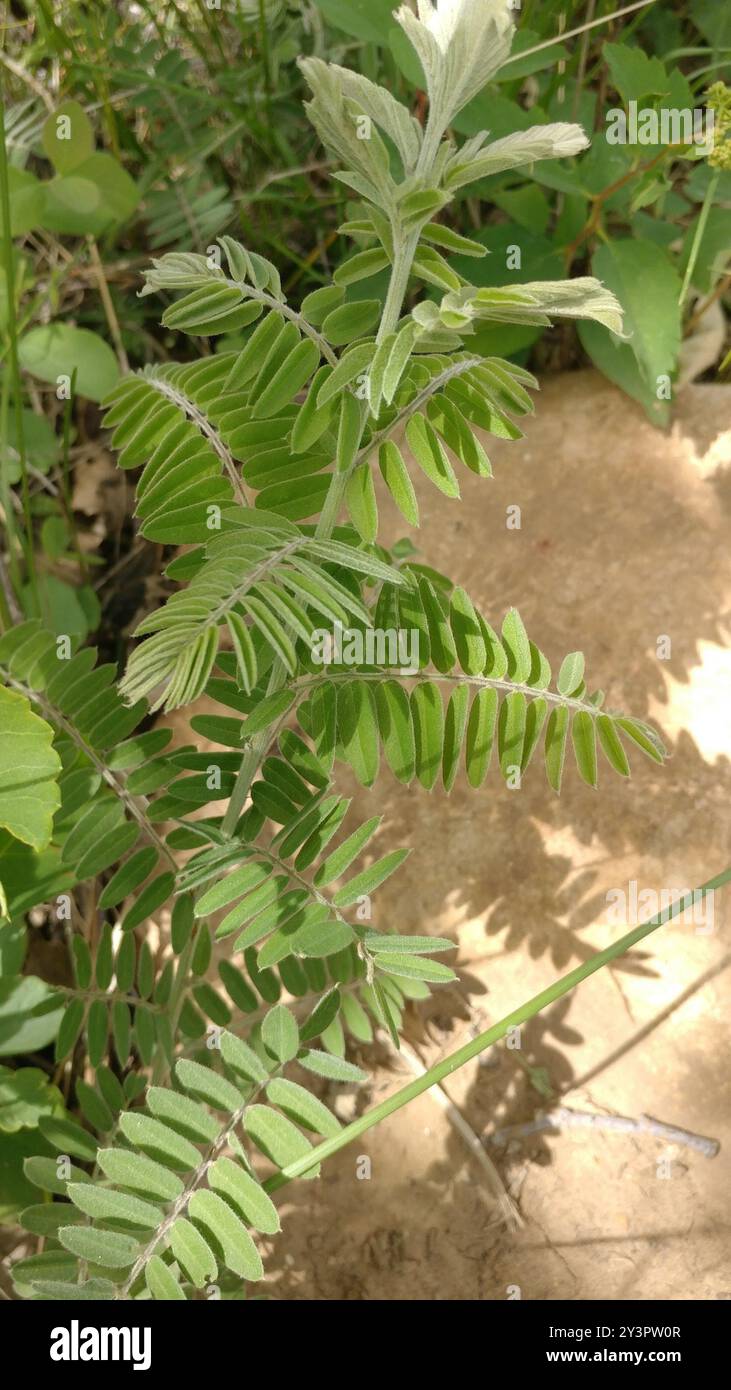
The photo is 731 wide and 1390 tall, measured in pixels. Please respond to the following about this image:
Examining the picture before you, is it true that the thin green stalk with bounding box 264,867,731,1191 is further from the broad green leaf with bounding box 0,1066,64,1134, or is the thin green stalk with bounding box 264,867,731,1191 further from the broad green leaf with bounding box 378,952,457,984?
the broad green leaf with bounding box 0,1066,64,1134

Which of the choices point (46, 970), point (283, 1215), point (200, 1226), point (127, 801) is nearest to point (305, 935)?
point (200, 1226)

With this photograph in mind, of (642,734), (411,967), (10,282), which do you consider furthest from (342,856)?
(10,282)

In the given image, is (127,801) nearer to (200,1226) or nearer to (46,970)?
(200,1226)

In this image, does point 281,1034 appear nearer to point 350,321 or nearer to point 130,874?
point 130,874

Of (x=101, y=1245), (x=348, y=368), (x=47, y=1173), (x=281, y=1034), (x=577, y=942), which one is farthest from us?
(x=577, y=942)

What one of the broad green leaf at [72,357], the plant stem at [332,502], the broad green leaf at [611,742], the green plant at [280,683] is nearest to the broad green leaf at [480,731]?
the green plant at [280,683]

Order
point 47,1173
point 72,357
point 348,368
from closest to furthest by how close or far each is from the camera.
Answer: point 348,368, point 47,1173, point 72,357

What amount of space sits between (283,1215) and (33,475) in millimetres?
1563

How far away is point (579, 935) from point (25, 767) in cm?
93

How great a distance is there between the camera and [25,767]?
1.31 metres

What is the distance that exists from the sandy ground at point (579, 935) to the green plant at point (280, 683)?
0.33 meters

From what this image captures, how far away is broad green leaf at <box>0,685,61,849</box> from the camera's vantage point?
1292mm

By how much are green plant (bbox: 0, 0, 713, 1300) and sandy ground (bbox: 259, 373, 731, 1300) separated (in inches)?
12.8

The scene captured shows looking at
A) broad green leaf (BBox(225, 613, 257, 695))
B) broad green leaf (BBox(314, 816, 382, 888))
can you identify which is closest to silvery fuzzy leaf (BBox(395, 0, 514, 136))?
broad green leaf (BBox(225, 613, 257, 695))
